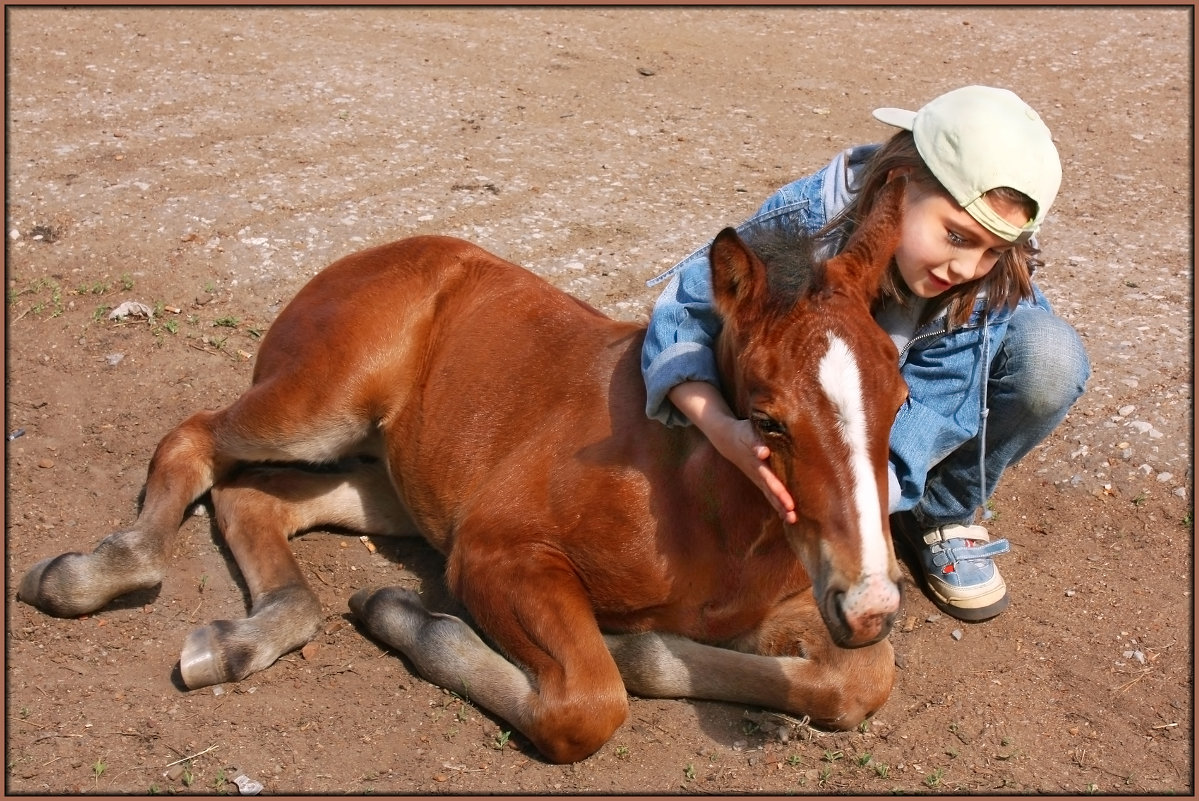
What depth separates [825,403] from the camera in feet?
9.74

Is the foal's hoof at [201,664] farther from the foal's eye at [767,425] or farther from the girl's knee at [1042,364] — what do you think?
the girl's knee at [1042,364]

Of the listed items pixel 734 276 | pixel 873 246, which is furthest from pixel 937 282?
pixel 734 276

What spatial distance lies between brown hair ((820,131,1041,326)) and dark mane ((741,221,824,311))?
0.36 meters

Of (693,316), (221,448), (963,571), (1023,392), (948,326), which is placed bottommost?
(963,571)

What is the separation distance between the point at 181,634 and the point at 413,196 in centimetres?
385

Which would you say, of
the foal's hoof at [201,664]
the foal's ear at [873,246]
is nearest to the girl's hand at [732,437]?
the foal's ear at [873,246]

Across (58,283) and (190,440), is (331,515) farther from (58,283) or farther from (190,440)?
(58,283)

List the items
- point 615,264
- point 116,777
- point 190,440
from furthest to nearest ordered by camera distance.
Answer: point 615,264 → point 190,440 → point 116,777

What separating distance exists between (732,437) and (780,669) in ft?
3.33

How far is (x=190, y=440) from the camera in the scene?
4887 millimetres

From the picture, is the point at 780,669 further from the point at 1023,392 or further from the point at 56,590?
the point at 56,590

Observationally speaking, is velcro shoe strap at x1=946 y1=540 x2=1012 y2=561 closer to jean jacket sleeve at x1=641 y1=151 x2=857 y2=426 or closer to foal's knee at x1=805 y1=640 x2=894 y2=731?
foal's knee at x1=805 y1=640 x2=894 y2=731

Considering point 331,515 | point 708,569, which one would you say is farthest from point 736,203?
point 708,569

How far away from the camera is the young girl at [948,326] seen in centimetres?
350
